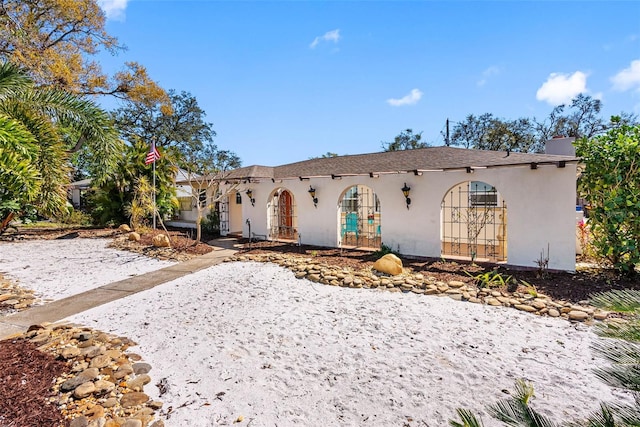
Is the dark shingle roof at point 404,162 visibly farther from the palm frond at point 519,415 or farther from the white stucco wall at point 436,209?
the palm frond at point 519,415

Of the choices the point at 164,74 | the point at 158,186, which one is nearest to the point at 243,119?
the point at 164,74

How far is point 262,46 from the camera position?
1246 centimetres

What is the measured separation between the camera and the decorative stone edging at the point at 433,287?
6375 millimetres

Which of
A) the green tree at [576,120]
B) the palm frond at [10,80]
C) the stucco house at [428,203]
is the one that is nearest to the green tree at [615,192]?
the stucco house at [428,203]

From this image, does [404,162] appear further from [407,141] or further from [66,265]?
[407,141]

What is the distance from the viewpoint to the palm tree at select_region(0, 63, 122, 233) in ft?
17.0

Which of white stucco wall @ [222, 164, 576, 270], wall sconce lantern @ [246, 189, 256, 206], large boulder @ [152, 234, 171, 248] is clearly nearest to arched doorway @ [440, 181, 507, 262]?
white stucco wall @ [222, 164, 576, 270]

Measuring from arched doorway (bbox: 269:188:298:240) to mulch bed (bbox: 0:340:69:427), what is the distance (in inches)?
429

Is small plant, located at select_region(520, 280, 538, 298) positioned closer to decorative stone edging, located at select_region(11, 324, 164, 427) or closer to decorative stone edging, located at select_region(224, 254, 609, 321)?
decorative stone edging, located at select_region(224, 254, 609, 321)

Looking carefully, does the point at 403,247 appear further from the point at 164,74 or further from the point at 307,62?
the point at 164,74

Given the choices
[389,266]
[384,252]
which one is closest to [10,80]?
[389,266]

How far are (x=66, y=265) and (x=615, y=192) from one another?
1596cm

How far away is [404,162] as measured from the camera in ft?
40.0

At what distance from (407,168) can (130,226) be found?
15466 mm
